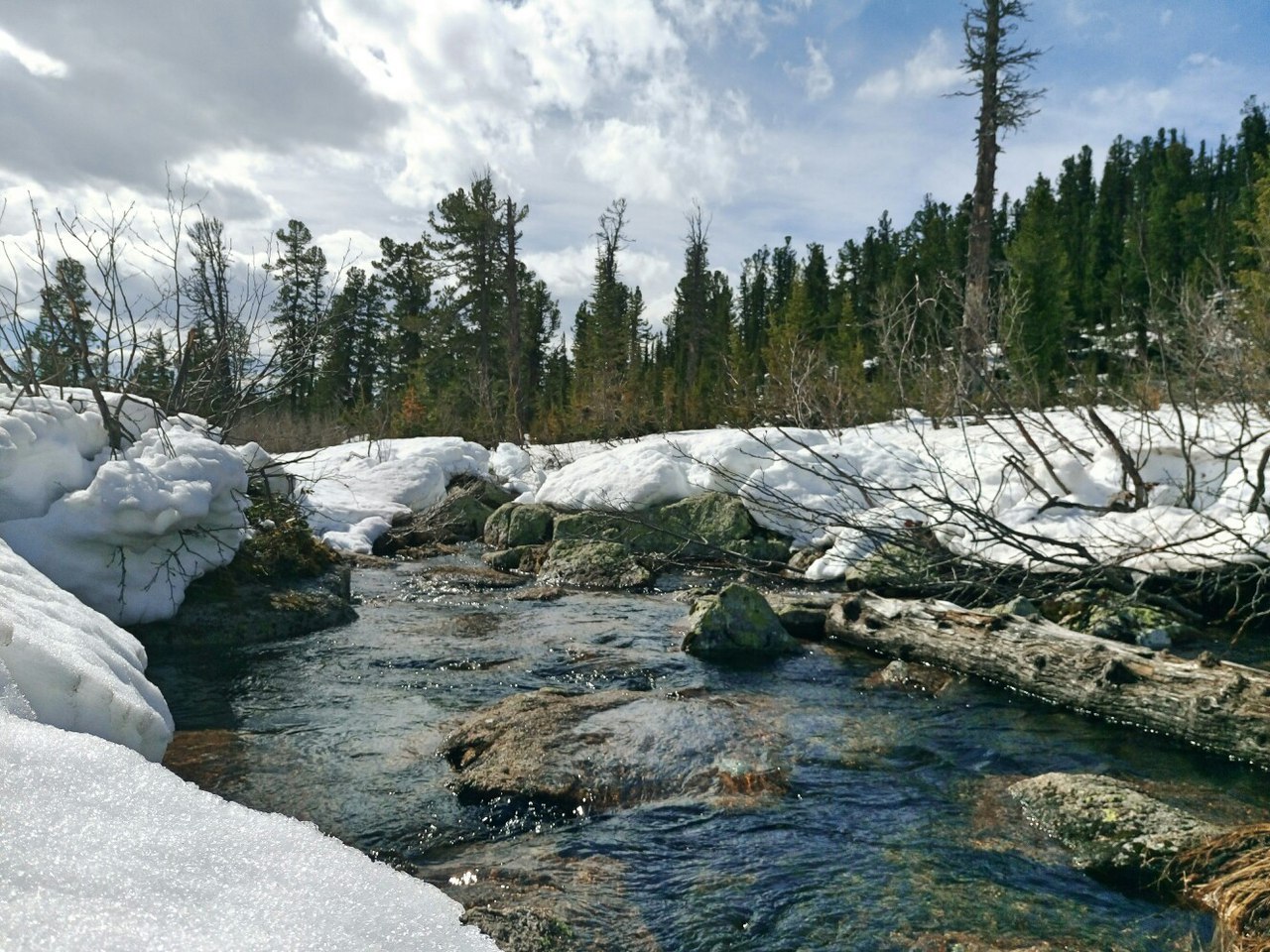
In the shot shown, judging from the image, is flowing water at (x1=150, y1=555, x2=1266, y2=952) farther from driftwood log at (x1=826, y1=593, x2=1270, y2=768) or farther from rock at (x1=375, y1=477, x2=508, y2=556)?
rock at (x1=375, y1=477, x2=508, y2=556)

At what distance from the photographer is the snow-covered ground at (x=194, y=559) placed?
5.95 ft

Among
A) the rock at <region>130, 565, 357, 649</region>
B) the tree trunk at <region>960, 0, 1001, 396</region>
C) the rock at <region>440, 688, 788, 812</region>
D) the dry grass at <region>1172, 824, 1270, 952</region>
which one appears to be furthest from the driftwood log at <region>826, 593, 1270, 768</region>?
the tree trunk at <region>960, 0, 1001, 396</region>

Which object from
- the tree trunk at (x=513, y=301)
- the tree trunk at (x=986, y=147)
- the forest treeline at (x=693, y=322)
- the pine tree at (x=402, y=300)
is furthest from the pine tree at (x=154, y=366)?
the pine tree at (x=402, y=300)

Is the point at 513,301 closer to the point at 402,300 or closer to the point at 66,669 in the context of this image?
the point at 402,300

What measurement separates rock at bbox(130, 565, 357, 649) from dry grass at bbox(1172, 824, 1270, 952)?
6.54m

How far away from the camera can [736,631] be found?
6.76 metres

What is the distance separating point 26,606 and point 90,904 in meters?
2.18

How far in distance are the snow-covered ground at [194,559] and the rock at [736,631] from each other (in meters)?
0.98

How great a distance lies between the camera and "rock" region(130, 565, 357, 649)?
6348mm

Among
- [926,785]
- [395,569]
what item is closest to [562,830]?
[926,785]

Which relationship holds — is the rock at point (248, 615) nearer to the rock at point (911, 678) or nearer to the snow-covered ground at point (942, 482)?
the snow-covered ground at point (942, 482)

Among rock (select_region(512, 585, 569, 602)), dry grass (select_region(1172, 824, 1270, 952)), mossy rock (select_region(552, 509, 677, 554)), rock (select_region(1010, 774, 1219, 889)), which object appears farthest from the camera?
mossy rock (select_region(552, 509, 677, 554))

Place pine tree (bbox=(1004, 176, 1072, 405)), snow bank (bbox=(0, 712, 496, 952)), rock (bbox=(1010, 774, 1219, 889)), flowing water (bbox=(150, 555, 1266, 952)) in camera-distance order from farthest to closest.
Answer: pine tree (bbox=(1004, 176, 1072, 405)), rock (bbox=(1010, 774, 1219, 889)), flowing water (bbox=(150, 555, 1266, 952)), snow bank (bbox=(0, 712, 496, 952))

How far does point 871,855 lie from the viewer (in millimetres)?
3574
